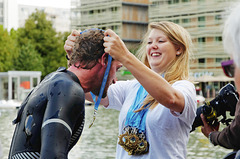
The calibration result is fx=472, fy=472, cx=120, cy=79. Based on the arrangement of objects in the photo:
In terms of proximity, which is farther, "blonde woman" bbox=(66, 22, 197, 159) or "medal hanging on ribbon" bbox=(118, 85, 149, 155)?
"medal hanging on ribbon" bbox=(118, 85, 149, 155)

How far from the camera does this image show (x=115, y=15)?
73.1 metres

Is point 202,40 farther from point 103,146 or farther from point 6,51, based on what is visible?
point 103,146

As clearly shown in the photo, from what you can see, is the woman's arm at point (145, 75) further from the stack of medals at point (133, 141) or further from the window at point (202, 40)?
the window at point (202, 40)

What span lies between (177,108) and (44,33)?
53253 millimetres

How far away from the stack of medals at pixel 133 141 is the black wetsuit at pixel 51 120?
82 cm

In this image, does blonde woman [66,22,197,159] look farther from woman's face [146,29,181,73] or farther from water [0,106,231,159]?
water [0,106,231,159]

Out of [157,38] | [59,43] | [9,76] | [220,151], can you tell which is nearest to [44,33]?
[59,43]

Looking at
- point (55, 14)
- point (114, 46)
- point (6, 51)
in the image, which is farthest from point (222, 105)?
point (55, 14)

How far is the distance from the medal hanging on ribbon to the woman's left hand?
665 millimetres

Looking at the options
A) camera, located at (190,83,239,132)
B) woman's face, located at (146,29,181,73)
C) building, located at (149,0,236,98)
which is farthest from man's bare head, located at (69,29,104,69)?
building, located at (149,0,236,98)

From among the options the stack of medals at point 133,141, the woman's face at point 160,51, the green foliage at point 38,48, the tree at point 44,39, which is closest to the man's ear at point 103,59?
the stack of medals at point 133,141

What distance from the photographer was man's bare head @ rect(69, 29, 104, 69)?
8.13 feet

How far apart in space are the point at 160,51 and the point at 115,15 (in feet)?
231

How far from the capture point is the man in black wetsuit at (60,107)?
2141 millimetres
